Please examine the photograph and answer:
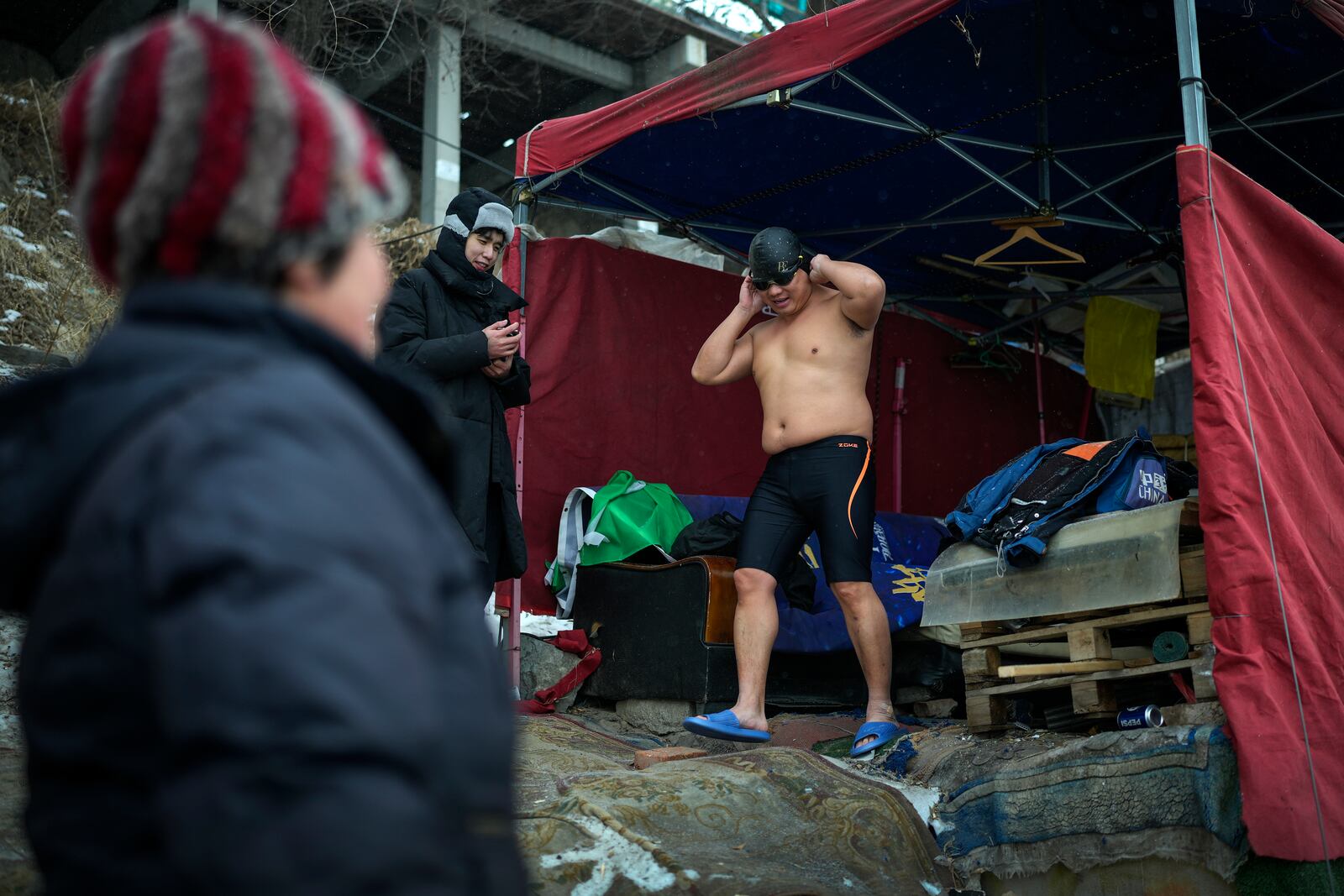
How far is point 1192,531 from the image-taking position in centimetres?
411

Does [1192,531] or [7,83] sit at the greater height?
[7,83]

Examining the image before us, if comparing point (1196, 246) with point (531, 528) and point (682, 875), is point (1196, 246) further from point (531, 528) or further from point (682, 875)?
point (531, 528)

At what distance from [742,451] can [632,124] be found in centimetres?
281

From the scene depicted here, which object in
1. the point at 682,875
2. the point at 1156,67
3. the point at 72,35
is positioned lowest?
the point at 682,875

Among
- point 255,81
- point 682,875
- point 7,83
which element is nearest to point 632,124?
point 682,875

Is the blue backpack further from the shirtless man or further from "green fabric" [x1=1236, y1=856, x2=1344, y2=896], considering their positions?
"green fabric" [x1=1236, y1=856, x2=1344, y2=896]

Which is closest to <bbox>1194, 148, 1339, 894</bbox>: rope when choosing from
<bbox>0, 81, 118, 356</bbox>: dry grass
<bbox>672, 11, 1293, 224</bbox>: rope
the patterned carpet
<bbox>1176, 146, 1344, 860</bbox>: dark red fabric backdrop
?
<bbox>1176, 146, 1344, 860</bbox>: dark red fabric backdrop

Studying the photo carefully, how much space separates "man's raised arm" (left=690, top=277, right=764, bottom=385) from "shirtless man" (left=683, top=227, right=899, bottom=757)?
0.5 inches

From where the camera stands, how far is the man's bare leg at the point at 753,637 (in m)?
4.95

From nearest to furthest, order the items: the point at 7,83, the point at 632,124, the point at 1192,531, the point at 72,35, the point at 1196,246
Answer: the point at 1196,246 < the point at 1192,531 < the point at 632,124 < the point at 7,83 < the point at 72,35

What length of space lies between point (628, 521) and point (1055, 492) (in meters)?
2.47

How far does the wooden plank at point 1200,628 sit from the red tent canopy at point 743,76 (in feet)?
7.80

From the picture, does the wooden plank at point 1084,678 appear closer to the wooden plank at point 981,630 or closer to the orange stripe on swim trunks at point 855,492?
the wooden plank at point 981,630

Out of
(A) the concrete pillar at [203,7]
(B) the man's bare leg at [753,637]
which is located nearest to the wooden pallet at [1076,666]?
(B) the man's bare leg at [753,637]
